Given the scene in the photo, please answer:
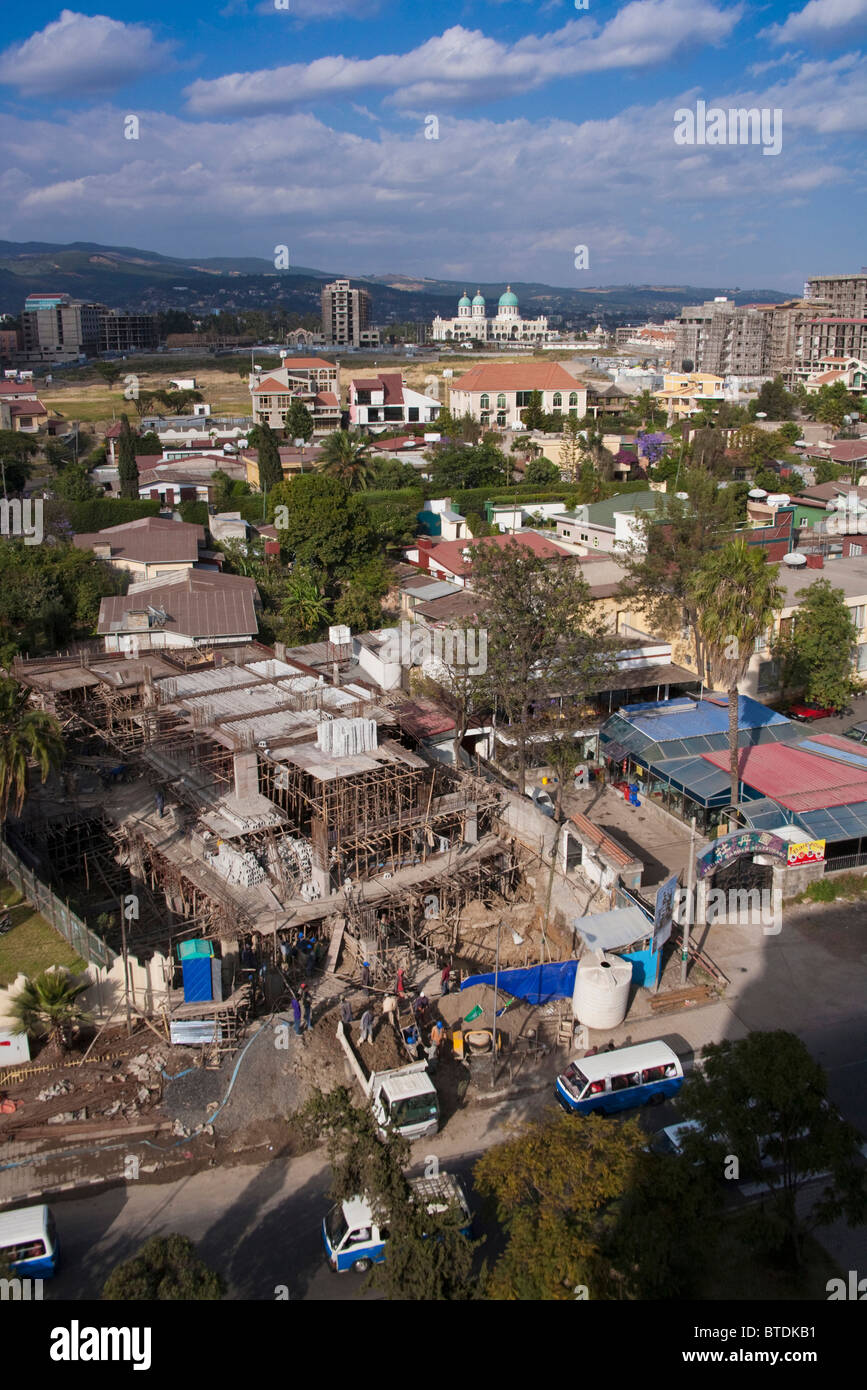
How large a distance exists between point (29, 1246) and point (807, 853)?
55.2ft

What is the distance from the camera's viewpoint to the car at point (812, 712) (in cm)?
3209

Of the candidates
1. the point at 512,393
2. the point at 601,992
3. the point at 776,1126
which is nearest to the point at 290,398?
the point at 512,393

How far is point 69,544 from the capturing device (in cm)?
4184

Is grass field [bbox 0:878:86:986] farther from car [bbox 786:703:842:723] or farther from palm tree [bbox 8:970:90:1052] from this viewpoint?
car [bbox 786:703:842:723]

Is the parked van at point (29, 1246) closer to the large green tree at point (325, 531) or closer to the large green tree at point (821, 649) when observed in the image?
the large green tree at point (821, 649)

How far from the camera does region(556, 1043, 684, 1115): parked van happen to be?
1572 cm

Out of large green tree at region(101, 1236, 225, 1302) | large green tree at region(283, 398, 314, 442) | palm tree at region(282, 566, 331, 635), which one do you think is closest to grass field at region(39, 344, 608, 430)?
large green tree at region(283, 398, 314, 442)

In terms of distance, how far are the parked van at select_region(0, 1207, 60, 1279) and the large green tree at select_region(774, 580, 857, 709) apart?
2599cm

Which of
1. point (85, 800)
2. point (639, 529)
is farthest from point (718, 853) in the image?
point (639, 529)

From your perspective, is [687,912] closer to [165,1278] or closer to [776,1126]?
[776,1126]

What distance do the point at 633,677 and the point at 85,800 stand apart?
1621cm

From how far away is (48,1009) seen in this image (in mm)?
17031

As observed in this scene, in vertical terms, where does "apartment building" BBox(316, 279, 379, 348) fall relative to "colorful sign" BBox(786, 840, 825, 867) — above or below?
above

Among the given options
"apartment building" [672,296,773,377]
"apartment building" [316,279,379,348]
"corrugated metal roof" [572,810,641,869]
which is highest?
"apartment building" [316,279,379,348]
